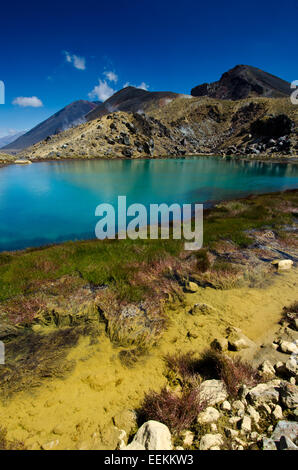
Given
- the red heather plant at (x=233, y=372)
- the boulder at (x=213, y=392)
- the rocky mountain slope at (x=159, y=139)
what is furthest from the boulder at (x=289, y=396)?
the rocky mountain slope at (x=159, y=139)

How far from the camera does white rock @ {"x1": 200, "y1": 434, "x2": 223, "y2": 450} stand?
3657mm

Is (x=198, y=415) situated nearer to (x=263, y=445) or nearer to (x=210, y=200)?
(x=263, y=445)

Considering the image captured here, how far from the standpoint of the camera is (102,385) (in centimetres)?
551

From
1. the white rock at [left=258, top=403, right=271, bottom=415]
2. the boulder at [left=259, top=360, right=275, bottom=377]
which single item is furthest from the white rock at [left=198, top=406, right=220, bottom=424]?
the boulder at [left=259, top=360, right=275, bottom=377]

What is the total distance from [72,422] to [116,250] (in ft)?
29.7

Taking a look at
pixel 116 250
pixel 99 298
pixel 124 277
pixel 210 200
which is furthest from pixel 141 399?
pixel 210 200

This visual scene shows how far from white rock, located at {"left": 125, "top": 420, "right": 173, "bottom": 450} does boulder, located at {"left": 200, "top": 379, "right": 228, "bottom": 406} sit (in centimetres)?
116

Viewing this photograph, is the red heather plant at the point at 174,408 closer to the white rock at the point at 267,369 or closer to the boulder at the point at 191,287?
the white rock at the point at 267,369

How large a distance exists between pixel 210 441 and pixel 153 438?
104cm

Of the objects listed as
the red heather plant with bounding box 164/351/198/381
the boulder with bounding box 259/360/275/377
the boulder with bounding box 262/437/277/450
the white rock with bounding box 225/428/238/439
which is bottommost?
the red heather plant with bounding box 164/351/198/381

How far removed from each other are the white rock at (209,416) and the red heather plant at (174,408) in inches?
3.4

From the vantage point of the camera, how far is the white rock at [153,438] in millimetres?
3688

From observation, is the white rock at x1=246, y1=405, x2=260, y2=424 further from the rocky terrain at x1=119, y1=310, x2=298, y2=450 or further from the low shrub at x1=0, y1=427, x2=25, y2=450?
the low shrub at x1=0, y1=427, x2=25, y2=450

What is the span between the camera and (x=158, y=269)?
1127cm
